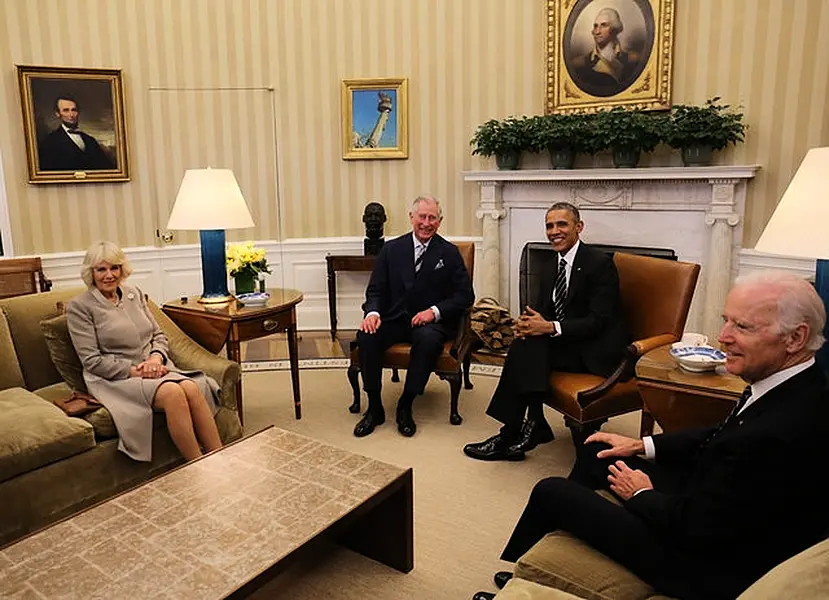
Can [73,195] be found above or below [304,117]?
below

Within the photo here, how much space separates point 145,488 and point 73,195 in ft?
12.7

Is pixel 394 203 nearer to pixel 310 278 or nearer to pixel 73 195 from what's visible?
pixel 310 278

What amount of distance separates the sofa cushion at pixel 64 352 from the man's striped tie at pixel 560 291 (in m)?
2.28

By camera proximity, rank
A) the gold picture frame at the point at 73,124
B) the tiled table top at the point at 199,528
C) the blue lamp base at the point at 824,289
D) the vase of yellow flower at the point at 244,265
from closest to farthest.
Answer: the tiled table top at the point at 199,528
the blue lamp base at the point at 824,289
the vase of yellow flower at the point at 244,265
the gold picture frame at the point at 73,124

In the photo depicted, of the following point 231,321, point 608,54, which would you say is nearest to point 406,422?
point 231,321

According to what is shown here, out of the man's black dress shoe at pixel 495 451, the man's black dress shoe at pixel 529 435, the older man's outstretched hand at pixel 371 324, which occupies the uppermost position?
the older man's outstretched hand at pixel 371 324

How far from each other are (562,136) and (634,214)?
0.80 metres

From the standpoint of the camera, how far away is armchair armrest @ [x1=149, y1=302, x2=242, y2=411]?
3176 millimetres

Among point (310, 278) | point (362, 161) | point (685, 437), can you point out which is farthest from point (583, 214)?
point (685, 437)

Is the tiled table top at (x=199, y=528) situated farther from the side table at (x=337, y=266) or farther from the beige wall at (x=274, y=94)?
the beige wall at (x=274, y=94)

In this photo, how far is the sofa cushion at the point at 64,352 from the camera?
9.81 feet

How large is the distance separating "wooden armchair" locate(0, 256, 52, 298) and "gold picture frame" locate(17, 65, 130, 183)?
2.19ft

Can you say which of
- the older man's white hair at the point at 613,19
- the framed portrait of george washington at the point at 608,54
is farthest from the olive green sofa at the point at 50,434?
the older man's white hair at the point at 613,19

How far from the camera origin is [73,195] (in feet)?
17.5
